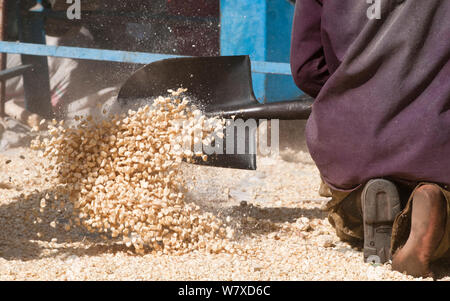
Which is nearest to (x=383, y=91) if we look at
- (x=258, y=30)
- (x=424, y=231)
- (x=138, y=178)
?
(x=424, y=231)

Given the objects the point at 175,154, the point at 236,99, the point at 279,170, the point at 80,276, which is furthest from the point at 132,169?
the point at 279,170

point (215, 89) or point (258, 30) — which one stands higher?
point (258, 30)

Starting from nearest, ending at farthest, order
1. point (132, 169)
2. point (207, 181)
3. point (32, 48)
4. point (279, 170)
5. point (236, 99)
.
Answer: point (132, 169) → point (236, 99) → point (207, 181) → point (279, 170) → point (32, 48)

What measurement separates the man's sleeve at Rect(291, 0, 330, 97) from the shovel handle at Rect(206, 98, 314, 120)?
274 mm

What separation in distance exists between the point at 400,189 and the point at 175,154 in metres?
0.90

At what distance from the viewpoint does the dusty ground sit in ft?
7.01

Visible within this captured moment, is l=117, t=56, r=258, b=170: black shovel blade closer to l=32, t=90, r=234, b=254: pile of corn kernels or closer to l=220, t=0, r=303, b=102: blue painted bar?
l=32, t=90, r=234, b=254: pile of corn kernels

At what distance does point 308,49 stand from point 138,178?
0.85 meters

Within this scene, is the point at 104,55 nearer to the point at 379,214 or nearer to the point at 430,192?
the point at 379,214

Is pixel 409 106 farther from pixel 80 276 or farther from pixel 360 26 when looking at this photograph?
pixel 80 276

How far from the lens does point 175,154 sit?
2.46 metres

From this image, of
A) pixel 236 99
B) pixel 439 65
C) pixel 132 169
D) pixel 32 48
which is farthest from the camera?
pixel 32 48

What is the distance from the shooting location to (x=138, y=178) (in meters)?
2.43

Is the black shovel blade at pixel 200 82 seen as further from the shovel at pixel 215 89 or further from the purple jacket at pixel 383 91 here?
the purple jacket at pixel 383 91
